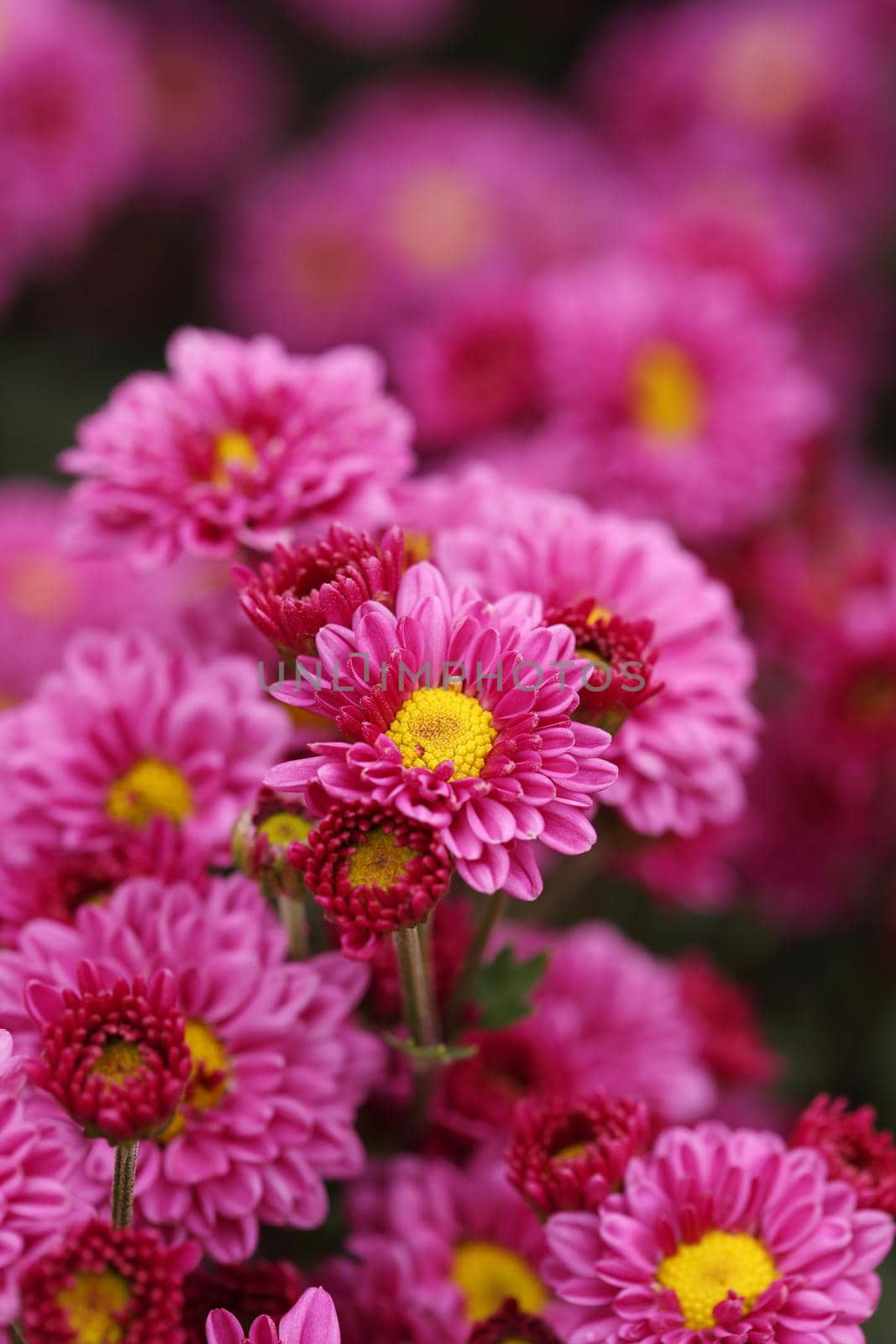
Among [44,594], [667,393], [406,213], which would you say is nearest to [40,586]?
[44,594]

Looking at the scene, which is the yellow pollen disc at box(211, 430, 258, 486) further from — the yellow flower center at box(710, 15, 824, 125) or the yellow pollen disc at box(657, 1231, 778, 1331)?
→ the yellow flower center at box(710, 15, 824, 125)

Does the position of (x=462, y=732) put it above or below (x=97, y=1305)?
above

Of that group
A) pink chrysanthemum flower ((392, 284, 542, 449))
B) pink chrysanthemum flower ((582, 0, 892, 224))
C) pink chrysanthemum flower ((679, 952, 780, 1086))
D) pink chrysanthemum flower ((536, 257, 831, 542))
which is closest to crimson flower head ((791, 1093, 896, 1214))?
pink chrysanthemum flower ((679, 952, 780, 1086))

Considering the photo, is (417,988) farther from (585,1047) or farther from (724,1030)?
(724,1030)

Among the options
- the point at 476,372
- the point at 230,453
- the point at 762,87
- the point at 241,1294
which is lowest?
the point at 241,1294

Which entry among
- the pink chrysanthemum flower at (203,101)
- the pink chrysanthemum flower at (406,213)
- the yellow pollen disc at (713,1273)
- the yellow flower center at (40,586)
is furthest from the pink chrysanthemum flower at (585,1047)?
the pink chrysanthemum flower at (203,101)

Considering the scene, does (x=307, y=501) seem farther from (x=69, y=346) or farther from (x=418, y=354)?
(x=69, y=346)

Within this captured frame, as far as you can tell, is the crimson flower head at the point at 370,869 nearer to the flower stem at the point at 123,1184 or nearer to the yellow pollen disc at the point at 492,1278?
the flower stem at the point at 123,1184
